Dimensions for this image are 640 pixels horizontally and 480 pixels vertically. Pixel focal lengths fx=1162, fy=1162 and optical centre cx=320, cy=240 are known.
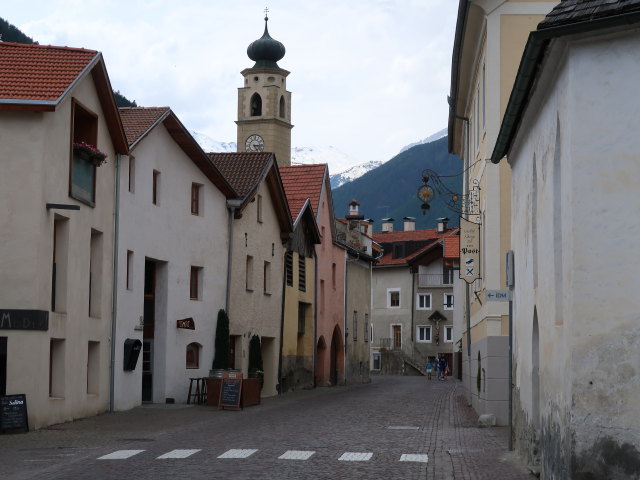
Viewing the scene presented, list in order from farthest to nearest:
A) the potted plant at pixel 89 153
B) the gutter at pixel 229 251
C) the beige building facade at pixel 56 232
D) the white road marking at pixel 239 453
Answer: the gutter at pixel 229 251
the potted plant at pixel 89 153
the beige building facade at pixel 56 232
the white road marking at pixel 239 453

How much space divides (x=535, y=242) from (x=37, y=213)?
12371mm

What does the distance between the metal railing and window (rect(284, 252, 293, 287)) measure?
46.1 meters

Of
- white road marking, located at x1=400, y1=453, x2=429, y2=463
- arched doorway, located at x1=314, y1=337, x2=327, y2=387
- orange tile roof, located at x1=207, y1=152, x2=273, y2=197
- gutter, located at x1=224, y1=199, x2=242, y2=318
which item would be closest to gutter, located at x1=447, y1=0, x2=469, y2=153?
orange tile roof, located at x1=207, y1=152, x2=273, y2=197

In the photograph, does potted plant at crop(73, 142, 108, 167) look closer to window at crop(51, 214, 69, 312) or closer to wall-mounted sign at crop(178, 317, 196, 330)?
window at crop(51, 214, 69, 312)

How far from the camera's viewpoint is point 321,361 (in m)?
54.4

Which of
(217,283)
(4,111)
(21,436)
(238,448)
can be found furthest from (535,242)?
(217,283)

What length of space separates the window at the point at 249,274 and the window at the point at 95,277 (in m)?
12.5

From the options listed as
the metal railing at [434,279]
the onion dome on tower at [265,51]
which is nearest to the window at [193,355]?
the metal railing at [434,279]

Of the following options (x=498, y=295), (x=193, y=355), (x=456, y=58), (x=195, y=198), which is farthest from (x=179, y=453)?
(x=195, y=198)

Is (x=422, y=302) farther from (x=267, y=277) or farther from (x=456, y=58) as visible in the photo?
(x=456, y=58)

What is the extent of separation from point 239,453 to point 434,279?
75.9 metres

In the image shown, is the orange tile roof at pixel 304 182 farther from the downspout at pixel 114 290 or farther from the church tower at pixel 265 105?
the church tower at pixel 265 105

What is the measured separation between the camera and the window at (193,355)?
3550cm

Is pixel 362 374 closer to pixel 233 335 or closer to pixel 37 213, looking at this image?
pixel 233 335
